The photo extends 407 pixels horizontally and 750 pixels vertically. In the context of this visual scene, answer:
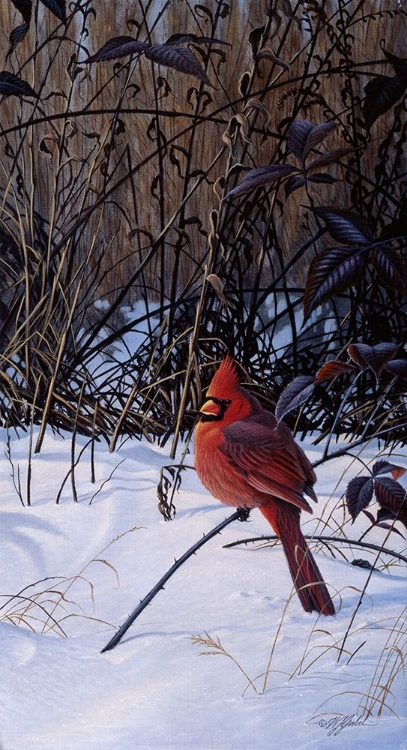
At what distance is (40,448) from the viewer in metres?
1.65

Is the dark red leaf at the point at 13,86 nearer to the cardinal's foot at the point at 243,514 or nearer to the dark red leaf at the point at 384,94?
the dark red leaf at the point at 384,94

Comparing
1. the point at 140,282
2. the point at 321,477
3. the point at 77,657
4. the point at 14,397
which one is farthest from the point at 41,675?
the point at 140,282

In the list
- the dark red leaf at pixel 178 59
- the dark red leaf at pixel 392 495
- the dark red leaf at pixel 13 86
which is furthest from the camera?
the dark red leaf at pixel 13 86

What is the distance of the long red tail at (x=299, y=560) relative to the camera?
1.09 m

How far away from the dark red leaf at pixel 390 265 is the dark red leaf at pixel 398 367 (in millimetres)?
143

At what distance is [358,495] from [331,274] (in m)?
0.29

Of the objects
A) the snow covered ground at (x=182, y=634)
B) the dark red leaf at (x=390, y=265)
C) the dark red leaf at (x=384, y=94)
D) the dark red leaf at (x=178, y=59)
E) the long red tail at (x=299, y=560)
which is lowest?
the snow covered ground at (x=182, y=634)

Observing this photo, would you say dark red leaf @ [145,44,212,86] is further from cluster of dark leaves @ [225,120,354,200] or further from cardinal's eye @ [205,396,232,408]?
cardinal's eye @ [205,396,232,408]
